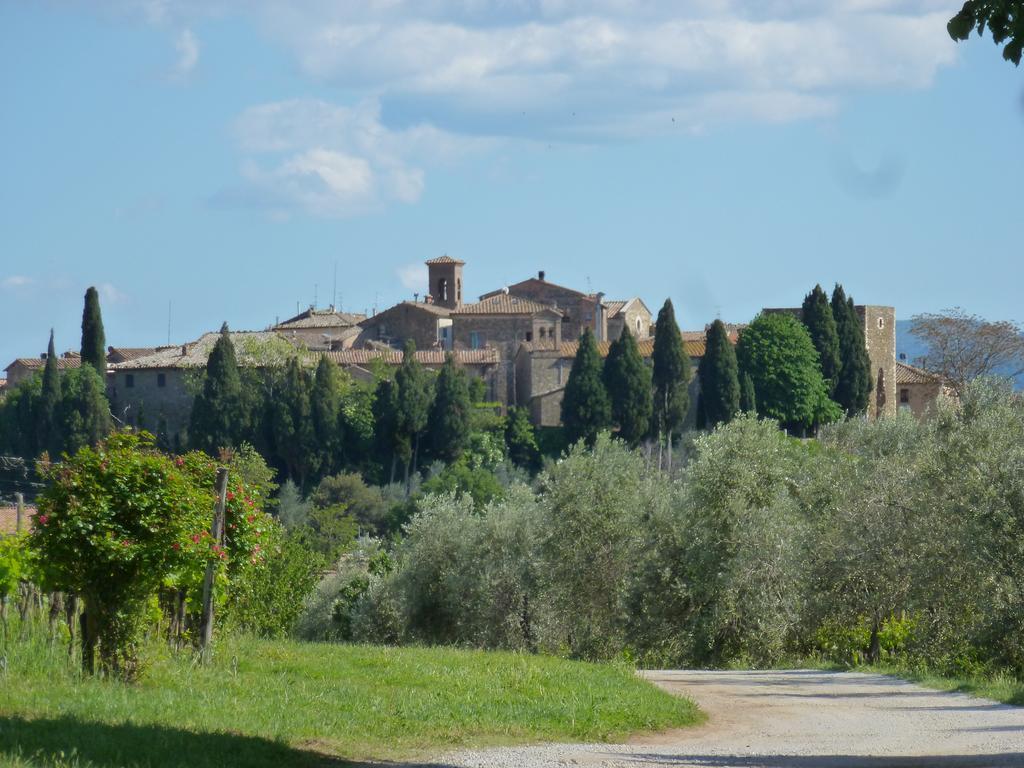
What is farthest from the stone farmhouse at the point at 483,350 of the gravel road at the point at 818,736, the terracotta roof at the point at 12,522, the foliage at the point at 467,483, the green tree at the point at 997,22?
the green tree at the point at 997,22

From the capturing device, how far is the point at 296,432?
7788cm

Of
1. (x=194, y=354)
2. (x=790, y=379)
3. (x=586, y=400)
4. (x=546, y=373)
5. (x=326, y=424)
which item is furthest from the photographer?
(x=194, y=354)

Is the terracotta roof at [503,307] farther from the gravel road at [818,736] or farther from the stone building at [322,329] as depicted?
the gravel road at [818,736]

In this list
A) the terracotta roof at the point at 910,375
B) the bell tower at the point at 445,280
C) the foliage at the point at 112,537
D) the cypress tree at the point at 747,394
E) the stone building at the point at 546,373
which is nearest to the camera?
the foliage at the point at 112,537

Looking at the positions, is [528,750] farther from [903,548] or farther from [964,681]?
[903,548]

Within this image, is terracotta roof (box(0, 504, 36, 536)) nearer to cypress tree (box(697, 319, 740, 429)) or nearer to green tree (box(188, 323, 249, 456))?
green tree (box(188, 323, 249, 456))

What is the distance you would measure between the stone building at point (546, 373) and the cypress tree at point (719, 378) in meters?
5.04

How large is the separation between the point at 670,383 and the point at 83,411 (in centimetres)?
2899

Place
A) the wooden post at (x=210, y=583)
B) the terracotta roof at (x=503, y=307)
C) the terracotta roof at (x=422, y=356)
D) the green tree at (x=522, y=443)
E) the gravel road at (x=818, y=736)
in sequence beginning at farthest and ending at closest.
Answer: the terracotta roof at (x=503, y=307)
the terracotta roof at (x=422, y=356)
the green tree at (x=522, y=443)
the wooden post at (x=210, y=583)
the gravel road at (x=818, y=736)

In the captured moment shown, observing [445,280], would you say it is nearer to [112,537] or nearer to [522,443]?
[522,443]

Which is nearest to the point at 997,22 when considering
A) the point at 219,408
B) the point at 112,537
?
the point at 112,537

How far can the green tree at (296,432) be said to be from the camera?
255 feet

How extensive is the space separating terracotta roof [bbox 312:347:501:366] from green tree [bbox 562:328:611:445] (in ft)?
40.4

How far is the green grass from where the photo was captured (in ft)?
32.4
